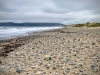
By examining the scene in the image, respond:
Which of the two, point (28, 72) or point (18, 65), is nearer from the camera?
point (28, 72)

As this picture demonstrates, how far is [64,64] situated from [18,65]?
2.66 meters

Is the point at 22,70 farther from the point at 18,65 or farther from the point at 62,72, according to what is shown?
the point at 62,72

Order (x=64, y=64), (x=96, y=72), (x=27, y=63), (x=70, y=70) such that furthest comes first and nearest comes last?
(x=27, y=63) → (x=64, y=64) → (x=70, y=70) → (x=96, y=72)

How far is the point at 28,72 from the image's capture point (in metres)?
6.56

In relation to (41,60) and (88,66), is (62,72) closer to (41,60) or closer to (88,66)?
(88,66)

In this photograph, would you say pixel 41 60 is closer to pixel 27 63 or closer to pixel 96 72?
pixel 27 63

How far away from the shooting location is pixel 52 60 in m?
8.04

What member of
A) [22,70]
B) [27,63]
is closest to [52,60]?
[27,63]

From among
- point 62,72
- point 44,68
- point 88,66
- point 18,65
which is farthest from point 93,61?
point 18,65

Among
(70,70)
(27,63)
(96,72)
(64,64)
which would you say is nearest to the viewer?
(96,72)

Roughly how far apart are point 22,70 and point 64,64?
2.32 meters

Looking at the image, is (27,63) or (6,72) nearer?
(6,72)

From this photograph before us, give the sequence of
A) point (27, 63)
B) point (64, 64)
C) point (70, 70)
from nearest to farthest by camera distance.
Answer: point (70, 70) < point (64, 64) < point (27, 63)

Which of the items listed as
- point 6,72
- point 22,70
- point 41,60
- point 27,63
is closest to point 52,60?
point 41,60
